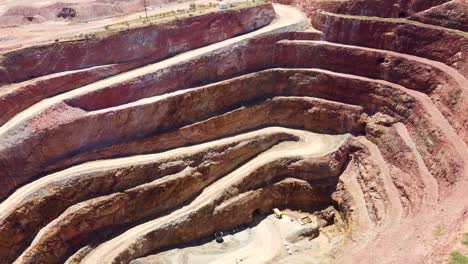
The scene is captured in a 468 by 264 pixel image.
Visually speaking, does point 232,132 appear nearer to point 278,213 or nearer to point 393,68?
point 278,213

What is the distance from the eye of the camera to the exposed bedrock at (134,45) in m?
33.6

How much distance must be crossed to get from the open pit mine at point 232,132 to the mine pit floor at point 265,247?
15 centimetres

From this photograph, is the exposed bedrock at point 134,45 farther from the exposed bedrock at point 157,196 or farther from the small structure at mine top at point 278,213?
the small structure at mine top at point 278,213

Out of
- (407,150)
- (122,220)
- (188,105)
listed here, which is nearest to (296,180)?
(407,150)

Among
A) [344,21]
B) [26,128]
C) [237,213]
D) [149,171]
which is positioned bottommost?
[237,213]

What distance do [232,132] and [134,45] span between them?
12566 mm

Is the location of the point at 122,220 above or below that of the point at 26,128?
below

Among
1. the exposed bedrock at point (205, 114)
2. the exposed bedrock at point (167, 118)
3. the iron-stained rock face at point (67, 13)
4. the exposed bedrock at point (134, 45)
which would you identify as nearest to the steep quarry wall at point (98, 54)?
the exposed bedrock at point (134, 45)

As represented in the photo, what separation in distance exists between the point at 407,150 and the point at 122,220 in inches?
953

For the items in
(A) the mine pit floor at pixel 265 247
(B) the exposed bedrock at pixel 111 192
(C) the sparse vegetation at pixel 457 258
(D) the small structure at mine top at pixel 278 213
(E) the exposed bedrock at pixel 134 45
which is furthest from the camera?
(D) the small structure at mine top at pixel 278 213

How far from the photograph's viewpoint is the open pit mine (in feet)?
97.1

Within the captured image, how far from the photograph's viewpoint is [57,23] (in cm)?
4541

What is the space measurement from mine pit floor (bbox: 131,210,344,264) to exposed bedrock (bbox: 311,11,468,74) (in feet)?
59.4

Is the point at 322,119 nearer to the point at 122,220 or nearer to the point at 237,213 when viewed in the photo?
the point at 237,213
